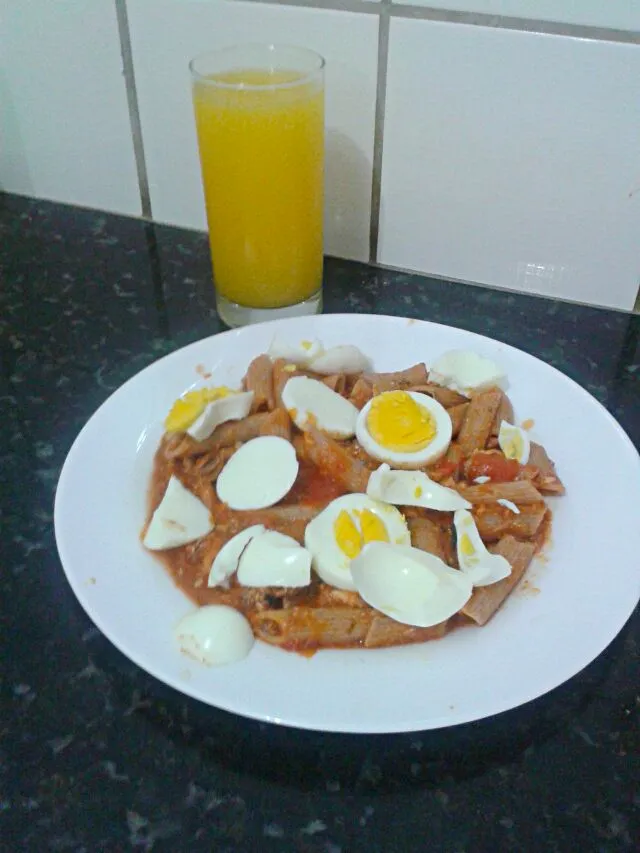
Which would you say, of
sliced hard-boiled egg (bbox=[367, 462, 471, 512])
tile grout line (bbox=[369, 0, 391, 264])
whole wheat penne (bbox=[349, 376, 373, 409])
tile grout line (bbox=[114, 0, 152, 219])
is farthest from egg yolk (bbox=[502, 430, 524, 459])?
tile grout line (bbox=[114, 0, 152, 219])

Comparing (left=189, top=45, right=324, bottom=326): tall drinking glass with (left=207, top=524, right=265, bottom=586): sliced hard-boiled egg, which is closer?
(left=207, top=524, right=265, bottom=586): sliced hard-boiled egg

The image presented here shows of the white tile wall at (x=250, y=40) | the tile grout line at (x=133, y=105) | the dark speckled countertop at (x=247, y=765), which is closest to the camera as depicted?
the dark speckled countertop at (x=247, y=765)

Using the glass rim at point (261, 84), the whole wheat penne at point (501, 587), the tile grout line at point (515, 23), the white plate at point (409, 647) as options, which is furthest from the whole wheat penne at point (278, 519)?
the tile grout line at point (515, 23)

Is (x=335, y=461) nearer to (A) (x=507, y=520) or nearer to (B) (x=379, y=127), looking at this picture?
(A) (x=507, y=520)

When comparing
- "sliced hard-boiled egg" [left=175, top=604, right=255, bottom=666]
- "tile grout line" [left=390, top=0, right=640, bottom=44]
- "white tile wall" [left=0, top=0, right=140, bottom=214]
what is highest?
"tile grout line" [left=390, top=0, right=640, bottom=44]

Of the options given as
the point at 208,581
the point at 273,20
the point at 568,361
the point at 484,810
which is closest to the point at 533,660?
the point at 484,810

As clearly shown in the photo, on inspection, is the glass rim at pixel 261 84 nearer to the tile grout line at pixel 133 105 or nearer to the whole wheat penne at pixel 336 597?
the tile grout line at pixel 133 105

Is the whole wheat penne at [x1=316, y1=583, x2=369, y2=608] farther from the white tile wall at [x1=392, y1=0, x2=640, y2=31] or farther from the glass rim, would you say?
the white tile wall at [x1=392, y1=0, x2=640, y2=31]
